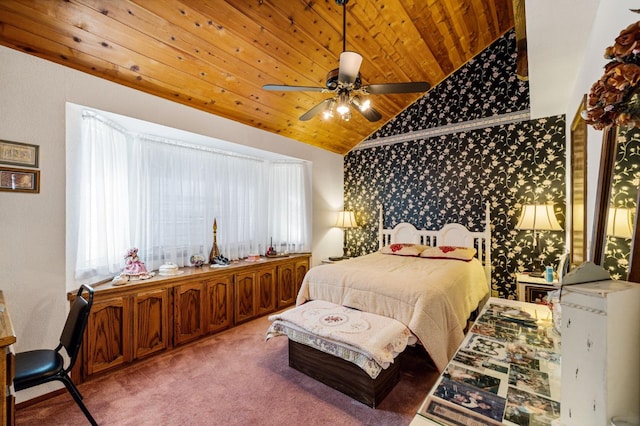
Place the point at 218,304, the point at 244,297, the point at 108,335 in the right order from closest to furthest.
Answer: the point at 108,335, the point at 218,304, the point at 244,297

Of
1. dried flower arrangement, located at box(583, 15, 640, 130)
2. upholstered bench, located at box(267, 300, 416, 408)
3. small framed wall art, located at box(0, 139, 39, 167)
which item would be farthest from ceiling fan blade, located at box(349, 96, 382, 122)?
small framed wall art, located at box(0, 139, 39, 167)

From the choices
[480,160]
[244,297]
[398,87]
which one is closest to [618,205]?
[398,87]

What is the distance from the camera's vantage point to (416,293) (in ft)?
7.89

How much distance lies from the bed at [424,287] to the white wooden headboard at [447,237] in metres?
0.01

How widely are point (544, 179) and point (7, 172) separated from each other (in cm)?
523

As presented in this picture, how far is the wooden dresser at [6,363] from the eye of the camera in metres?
1.23

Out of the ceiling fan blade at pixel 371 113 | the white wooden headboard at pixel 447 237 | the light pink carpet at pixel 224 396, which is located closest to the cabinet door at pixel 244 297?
the light pink carpet at pixel 224 396

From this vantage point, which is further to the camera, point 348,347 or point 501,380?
point 348,347

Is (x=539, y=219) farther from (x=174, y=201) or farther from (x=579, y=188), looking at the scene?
(x=174, y=201)

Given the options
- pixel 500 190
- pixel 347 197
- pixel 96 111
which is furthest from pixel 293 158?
pixel 500 190

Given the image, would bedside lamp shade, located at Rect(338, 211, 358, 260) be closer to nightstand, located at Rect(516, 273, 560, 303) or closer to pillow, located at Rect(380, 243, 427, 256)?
pillow, located at Rect(380, 243, 427, 256)

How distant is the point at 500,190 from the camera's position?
3.82m

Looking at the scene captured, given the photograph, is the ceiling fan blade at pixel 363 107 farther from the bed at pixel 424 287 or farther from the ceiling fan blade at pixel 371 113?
the bed at pixel 424 287

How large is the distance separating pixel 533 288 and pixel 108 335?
4.21 m
